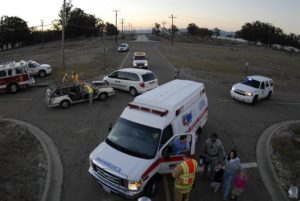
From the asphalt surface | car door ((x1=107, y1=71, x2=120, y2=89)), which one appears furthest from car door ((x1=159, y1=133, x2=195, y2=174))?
car door ((x1=107, y1=71, x2=120, y2=89))

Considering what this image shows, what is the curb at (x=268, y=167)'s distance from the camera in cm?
980

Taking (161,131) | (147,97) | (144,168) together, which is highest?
(147,97)

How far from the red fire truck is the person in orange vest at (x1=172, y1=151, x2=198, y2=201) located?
60.5 ft

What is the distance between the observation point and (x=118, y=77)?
2209 centimetres

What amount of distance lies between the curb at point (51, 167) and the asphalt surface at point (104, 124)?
18cm

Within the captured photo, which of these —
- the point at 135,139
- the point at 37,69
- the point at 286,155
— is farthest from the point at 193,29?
the point at 135,139

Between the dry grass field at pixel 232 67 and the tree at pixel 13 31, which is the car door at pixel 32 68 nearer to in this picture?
the dry grass field at pixel 232 67

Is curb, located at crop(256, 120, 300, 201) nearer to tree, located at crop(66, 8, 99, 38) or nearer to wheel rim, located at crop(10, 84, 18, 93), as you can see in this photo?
wheel rim, located at crop(10, 84, 18, 93)

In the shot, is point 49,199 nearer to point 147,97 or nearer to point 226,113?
point 147,97

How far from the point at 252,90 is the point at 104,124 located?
1076 cm

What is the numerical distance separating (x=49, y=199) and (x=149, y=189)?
10.2 feet

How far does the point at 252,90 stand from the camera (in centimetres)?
2039

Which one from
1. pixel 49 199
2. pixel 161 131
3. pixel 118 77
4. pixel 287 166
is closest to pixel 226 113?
pixel 287 166

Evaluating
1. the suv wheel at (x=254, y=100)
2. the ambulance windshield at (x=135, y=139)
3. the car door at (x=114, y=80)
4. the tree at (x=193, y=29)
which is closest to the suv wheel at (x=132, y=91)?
the car door at (x=114, y=80)
